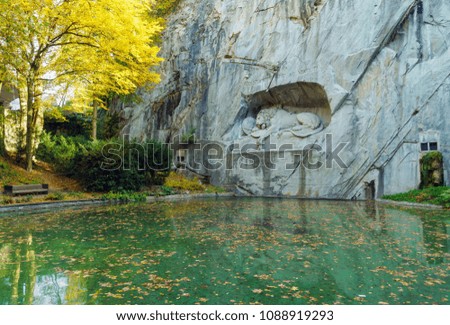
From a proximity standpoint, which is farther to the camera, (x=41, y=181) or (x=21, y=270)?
(x=41, y=181)

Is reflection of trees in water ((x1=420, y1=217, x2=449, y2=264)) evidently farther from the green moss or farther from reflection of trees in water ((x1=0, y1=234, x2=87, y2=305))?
reflection of trees in water ((x1=0, y1=234, x2=87, y2=305))

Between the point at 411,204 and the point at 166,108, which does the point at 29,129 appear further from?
the point at 411,204

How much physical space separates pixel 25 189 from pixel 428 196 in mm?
14266

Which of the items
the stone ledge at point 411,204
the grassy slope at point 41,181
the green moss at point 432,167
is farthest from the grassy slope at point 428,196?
the grassy slope at point 41,181

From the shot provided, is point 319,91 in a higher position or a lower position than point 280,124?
higher

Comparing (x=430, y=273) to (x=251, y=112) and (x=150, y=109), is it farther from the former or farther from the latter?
(x=150, y=109)

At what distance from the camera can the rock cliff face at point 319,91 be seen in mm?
14570

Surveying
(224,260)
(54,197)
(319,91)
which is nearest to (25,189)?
(54,197)

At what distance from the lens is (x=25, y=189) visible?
1266 centimetres

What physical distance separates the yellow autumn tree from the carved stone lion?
5.90 m

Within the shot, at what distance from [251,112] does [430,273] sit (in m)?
16.3

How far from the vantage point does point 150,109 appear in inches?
948

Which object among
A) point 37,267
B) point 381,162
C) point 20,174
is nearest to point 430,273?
point 37,267

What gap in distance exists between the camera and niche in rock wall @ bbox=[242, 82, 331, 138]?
57.4 feet
